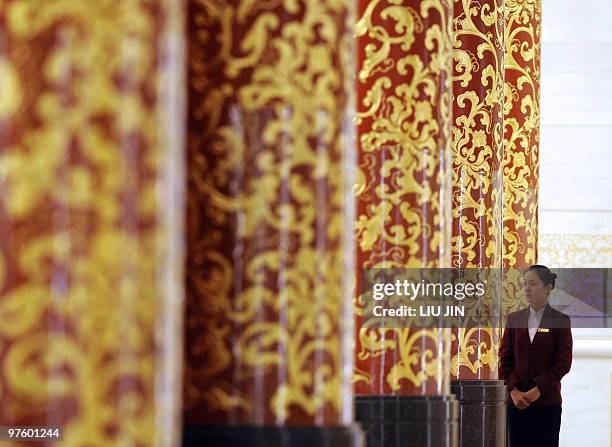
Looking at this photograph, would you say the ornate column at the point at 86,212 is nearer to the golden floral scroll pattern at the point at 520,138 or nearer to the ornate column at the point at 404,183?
the ornate column at the point at 404,183

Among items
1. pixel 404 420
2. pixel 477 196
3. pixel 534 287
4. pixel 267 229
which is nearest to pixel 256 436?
pixel 267 229

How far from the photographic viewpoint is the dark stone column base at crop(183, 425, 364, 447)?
9.55 ft

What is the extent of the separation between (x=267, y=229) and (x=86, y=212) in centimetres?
99

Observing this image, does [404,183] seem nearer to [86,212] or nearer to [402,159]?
[402,159]

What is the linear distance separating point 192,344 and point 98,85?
41.7 inches

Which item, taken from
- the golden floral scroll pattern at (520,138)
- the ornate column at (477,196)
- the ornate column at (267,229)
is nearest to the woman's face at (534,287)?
the golden floral scroll pattern at (520,138)

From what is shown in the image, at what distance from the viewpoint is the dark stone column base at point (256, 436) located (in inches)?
115

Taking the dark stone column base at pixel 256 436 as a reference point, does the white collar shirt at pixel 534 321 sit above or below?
above

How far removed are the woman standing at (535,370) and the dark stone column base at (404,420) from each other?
328 cm

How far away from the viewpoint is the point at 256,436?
2916 mm

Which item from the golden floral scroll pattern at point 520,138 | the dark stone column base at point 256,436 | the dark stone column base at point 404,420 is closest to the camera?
the dark stone column base at point 256,436

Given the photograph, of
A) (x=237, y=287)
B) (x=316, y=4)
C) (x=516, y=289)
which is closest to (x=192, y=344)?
(x=237, y=287)

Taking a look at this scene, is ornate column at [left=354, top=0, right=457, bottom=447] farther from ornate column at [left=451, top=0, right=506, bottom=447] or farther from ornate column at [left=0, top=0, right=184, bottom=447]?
ornate column at [left=0, top=0, right=184, bottom=447]

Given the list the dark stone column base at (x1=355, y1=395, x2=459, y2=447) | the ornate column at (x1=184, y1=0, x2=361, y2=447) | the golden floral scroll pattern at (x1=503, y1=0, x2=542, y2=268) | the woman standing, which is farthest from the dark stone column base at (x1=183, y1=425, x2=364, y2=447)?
the woman standing
